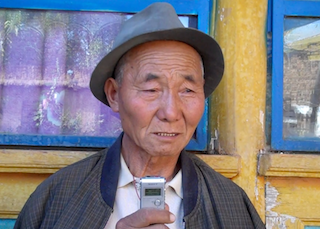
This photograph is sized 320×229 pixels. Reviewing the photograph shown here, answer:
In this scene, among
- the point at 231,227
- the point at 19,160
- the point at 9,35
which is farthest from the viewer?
the point at 9,35

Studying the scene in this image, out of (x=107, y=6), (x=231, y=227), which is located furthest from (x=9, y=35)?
(x=231, y=227)

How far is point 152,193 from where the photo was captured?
1.21 meters

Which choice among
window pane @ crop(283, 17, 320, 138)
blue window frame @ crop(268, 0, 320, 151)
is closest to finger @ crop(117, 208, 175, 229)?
blue window frame @ crop(268, 0, 320, 151)

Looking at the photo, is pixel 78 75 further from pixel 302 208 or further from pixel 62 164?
pixel 302 208

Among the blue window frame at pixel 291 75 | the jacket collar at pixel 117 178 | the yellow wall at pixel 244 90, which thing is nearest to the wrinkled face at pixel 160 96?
the jacket collar at pixel 117 178

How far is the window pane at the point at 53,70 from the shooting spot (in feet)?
7.11

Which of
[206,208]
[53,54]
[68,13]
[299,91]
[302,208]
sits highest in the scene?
[68,13]

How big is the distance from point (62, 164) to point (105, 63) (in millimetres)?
688

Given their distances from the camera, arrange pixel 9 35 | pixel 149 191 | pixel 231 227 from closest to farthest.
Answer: pixel 149 191, pixel 231 227, pixel 9 35

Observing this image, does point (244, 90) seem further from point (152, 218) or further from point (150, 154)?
point (152, 218)

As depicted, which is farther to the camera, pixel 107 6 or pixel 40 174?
pixel 107 6

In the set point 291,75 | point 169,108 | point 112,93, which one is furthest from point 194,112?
point 291,75

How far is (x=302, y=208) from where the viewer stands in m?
2.07

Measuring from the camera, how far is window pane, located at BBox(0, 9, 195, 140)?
2.17 meters
